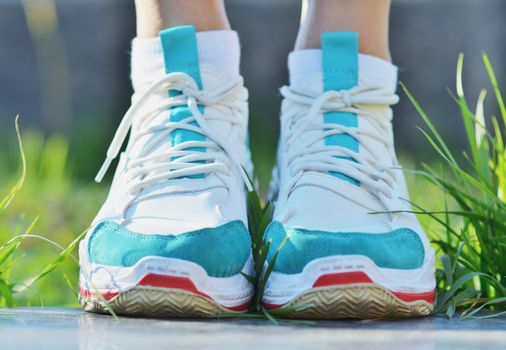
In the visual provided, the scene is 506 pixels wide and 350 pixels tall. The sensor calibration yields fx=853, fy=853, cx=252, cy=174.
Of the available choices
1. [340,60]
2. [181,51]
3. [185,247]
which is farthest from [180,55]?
[185,247]

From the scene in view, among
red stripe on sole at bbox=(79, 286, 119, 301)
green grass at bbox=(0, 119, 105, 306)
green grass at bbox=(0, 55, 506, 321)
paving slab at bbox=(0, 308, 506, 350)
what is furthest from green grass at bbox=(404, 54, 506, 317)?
green grass at bbox=(0, 119, 105, 306)

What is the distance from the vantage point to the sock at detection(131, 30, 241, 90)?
1.33 meters

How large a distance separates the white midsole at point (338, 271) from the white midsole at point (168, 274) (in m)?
0.04

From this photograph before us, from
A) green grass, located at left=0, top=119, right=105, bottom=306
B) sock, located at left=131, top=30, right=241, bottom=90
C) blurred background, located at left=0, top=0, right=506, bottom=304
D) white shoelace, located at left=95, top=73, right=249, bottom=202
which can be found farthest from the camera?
blurred background, located at left=0, top=0, right=506, bottom=304

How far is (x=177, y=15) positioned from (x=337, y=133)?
0.31 m

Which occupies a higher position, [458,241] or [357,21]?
[357,21]

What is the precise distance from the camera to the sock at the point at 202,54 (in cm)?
133

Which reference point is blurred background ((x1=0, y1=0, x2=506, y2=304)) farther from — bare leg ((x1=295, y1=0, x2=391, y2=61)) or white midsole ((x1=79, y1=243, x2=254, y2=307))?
white midsole ((x1=79, y1=243, x2=254, y2=307))

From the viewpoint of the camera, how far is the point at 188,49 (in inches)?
51.7

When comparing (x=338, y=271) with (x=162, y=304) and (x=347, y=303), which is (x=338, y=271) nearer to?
(x=347, y=303)

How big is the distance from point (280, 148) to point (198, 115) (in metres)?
0.21

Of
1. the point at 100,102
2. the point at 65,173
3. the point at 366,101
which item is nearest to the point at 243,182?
the point at 366,101

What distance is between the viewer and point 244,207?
1255 millimetres

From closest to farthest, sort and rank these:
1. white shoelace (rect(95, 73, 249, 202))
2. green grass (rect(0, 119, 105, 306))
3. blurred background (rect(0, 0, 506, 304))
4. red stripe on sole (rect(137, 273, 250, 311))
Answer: red stripe on sole (rect(137, 273, 250, 311)) < white shoelace (rect(95, 73, 249, 202)) < green grass (rect(0, 119, 105, 306)) < blurred background (rect(0, 0, 506, 304))
